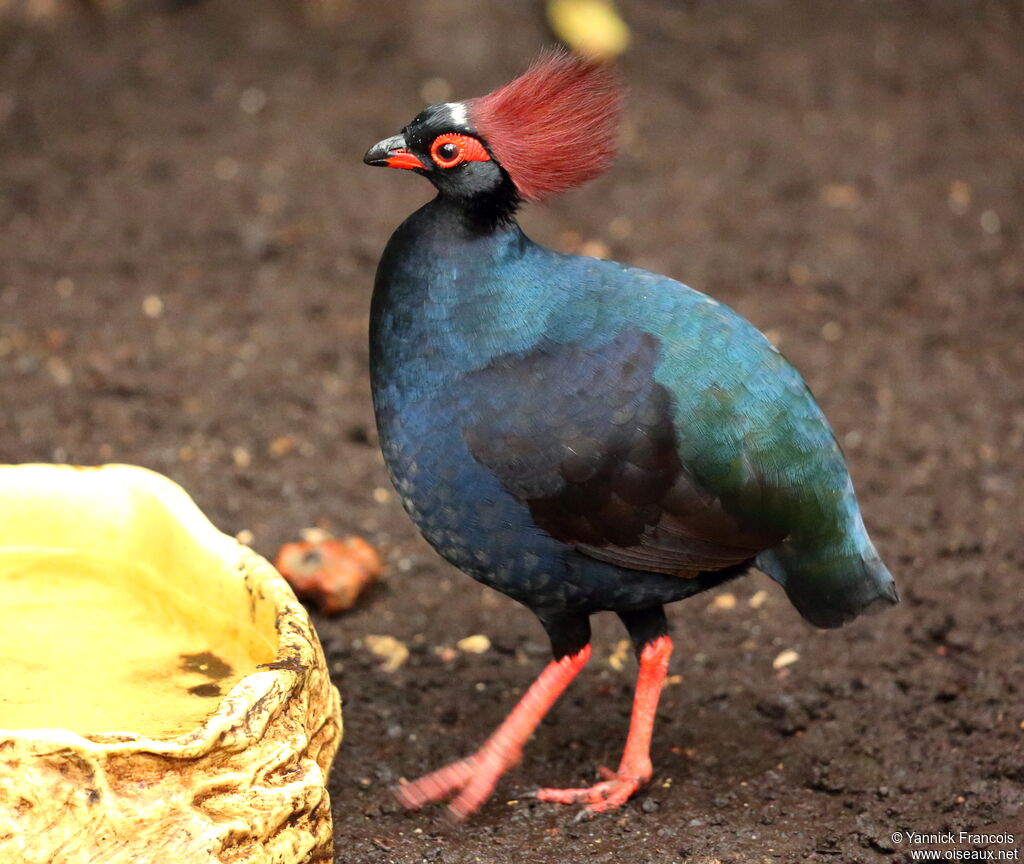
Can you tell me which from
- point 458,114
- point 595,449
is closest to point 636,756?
point 595,449

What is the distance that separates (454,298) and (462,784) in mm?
1174

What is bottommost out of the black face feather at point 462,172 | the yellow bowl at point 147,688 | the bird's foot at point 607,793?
the bird's foot at point 607,793

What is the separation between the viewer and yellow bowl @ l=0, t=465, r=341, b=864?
236cm

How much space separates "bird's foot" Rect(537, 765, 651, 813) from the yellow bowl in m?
0.63

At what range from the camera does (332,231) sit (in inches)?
242

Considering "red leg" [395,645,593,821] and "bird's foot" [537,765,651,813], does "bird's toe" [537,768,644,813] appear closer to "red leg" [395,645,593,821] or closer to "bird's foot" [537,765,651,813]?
"bird's foot" [537,765,651,813]

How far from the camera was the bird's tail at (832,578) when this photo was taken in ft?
10.6

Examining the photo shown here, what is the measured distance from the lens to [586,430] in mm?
2988

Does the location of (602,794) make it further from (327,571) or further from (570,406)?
(327,571)

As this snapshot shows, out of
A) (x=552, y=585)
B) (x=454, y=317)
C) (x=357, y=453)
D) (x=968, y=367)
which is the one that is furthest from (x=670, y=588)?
(x=968, y=367)

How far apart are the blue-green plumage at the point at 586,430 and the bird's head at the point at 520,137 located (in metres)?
0.09

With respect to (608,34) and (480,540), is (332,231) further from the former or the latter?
A: (480,540)

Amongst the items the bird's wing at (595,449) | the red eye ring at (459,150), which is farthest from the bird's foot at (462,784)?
the red eye ring at (459,150)

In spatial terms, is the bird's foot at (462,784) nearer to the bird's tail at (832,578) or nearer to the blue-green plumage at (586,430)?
the blue-green plumage at (586,430)
